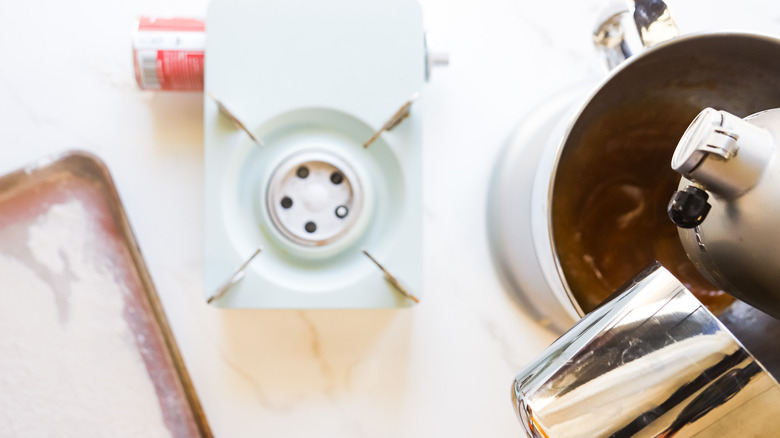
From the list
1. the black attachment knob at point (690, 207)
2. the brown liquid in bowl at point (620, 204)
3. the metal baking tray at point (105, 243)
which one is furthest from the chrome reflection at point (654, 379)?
the metal baking tray at point (105, 243)

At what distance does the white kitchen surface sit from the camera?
1.75 ft

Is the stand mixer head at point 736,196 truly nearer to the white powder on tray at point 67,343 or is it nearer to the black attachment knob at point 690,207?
the black attachment knob at point 690,207

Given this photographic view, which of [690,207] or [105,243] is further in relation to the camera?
[105,243]

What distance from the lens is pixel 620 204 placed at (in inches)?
18.5

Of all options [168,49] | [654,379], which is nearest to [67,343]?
[168,49]

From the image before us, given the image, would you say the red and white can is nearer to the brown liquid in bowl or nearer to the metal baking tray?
the metal baking tray

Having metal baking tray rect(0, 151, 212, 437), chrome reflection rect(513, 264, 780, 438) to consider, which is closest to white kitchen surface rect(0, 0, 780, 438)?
metal baking tray rect(0, 151, 212, 437)

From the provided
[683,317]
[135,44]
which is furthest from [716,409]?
[135,44]

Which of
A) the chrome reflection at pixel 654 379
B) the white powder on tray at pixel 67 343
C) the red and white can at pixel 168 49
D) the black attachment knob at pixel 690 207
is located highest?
the red and white can at pixel 168 49

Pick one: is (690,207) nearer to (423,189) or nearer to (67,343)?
(423,189)

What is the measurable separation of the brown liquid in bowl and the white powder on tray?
14.9 inches

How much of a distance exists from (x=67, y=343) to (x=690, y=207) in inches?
19.6

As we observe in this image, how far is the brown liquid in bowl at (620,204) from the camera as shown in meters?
0.45

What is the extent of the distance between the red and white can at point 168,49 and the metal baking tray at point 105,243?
100mm
